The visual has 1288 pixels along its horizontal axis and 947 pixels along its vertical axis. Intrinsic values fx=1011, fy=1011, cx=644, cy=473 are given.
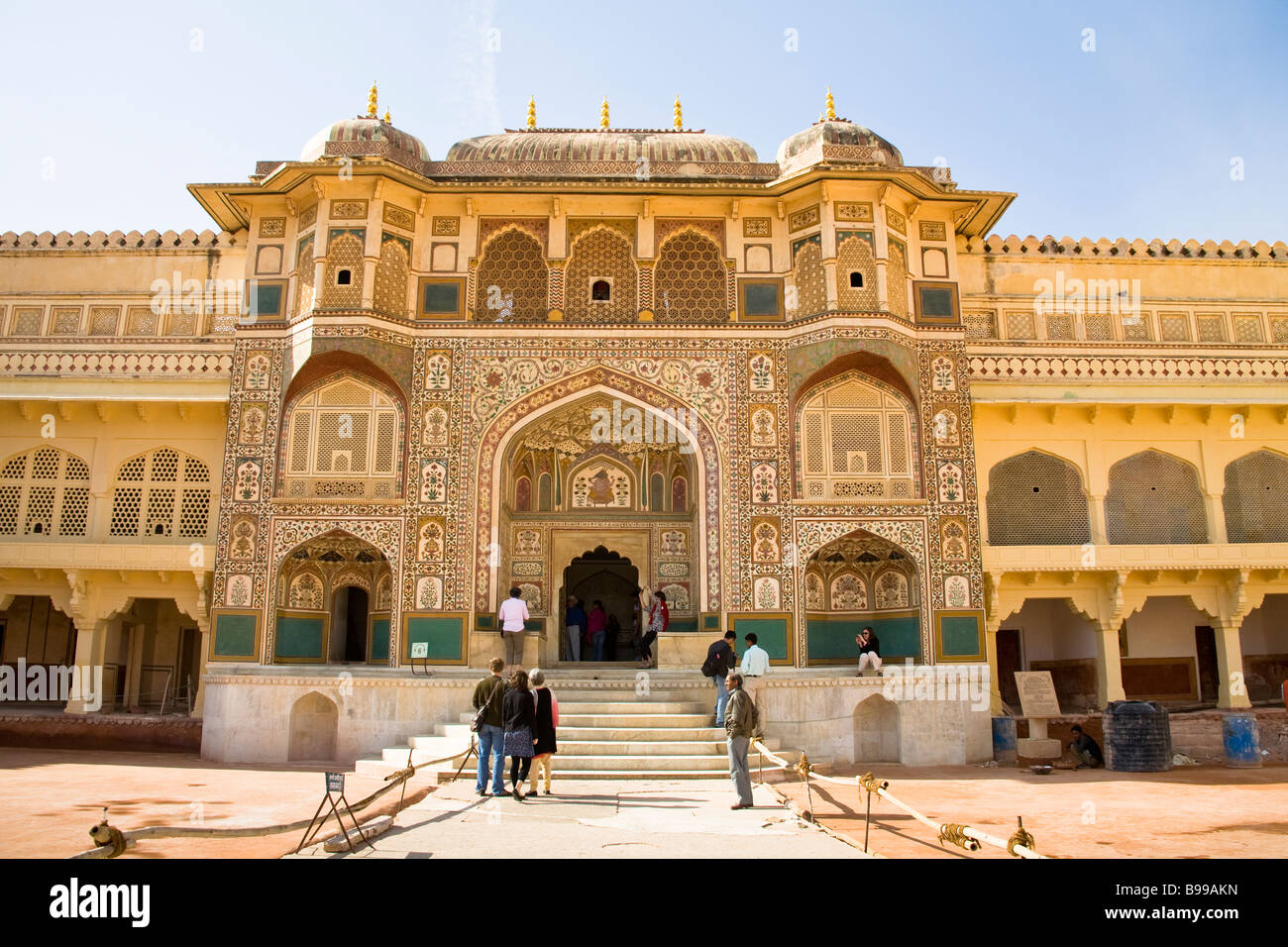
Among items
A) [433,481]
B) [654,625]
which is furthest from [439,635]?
[654,625]

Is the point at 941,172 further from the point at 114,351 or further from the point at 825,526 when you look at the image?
the point at 114,351

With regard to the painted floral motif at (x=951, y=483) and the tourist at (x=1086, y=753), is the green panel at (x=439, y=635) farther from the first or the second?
the tourist at (x=1086, y=753)

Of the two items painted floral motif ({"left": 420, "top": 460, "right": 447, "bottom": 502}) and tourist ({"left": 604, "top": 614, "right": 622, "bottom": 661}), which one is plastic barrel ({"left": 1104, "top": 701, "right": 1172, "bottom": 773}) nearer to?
tourist ({"left": 604, "top": 614, "right": 622, "bottom": 661})

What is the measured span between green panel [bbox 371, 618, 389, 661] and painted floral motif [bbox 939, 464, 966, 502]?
8.62 meters

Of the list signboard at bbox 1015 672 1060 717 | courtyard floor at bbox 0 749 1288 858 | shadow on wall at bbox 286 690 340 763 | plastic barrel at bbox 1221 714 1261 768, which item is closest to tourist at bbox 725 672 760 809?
courtyard floor at bbox 0 749 1288 858

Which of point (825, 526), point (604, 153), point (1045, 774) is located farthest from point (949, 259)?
point (1045, 774)

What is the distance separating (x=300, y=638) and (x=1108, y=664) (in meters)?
Answer: 12.5

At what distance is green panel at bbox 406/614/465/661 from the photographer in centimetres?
1452

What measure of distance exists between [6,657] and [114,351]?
5842mm

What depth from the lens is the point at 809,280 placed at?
1560 cm

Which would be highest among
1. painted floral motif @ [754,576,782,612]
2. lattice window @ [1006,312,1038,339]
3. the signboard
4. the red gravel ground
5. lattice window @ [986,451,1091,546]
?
lattice window @ [1006,312,1038,339]

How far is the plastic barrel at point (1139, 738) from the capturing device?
12.6 meters

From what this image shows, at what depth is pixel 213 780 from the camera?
36.5 feet

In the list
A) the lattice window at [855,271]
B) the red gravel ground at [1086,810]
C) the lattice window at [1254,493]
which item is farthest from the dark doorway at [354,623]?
the lattice window at [1254,493]
